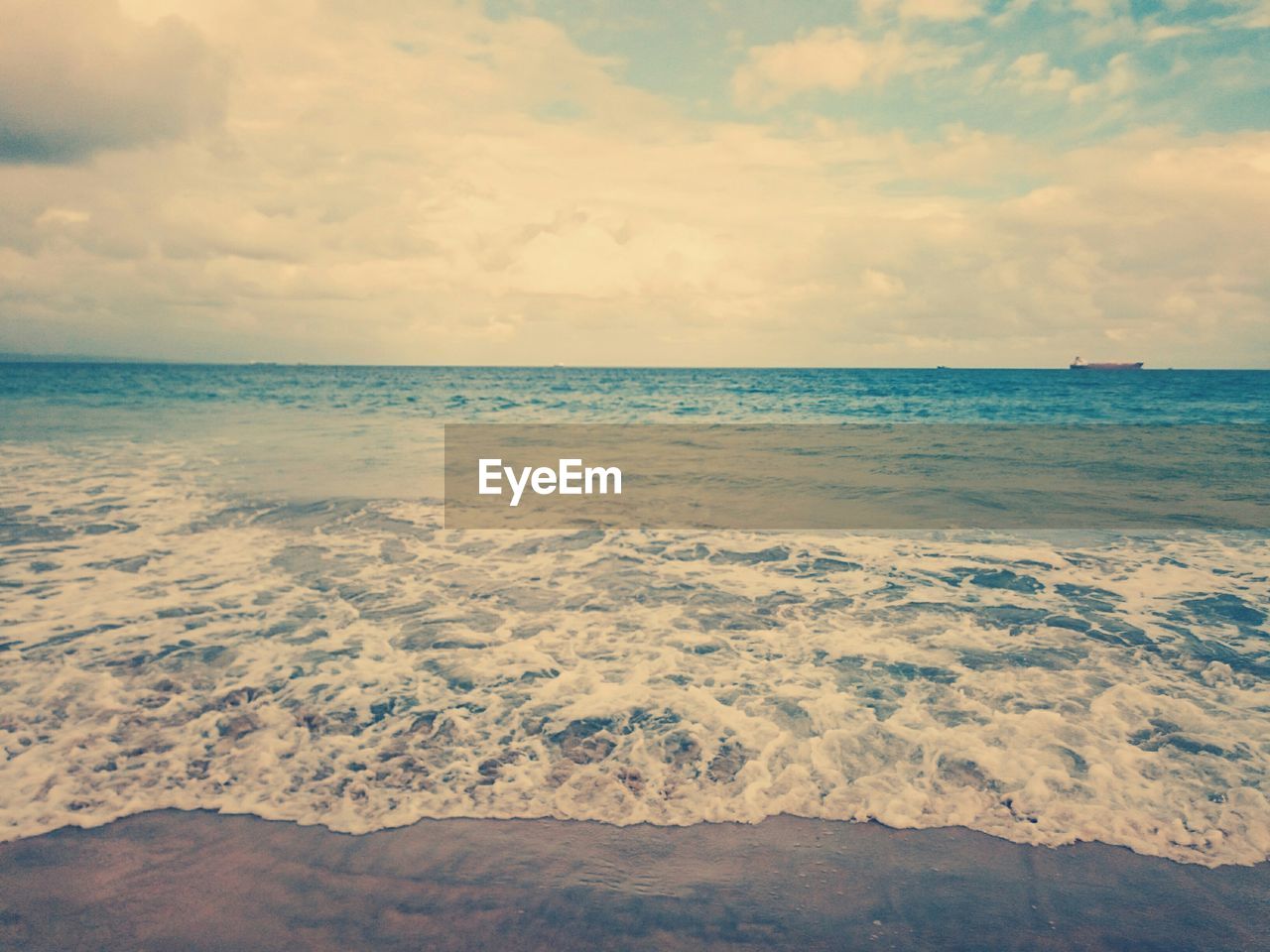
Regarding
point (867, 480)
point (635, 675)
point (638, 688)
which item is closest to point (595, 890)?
point (638, 688)

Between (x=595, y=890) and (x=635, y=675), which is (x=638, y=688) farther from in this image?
(x=595, y=890)

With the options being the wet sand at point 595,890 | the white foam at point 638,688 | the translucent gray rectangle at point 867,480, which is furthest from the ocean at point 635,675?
the translucent gray rectangle at point 867,480

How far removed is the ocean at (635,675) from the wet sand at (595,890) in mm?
195

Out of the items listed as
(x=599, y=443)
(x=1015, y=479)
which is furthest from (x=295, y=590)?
(x=599, y=443)

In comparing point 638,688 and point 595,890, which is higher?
point 638,688

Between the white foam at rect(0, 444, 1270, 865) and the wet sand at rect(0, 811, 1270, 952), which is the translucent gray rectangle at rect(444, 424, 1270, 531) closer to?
the white foam at rect(0, 444, 1270, 865)

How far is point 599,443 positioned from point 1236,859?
21630 mm

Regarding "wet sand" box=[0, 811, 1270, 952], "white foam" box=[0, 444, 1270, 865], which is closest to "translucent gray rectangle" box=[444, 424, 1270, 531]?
"white foam" box=[0, 444, 1270, 865]

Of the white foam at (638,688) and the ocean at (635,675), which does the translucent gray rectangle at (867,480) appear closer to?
the ocean at (635,675)

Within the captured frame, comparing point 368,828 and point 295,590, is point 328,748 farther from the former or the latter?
point 295,590

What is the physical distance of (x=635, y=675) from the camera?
20.6 ft

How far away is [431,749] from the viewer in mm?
5074

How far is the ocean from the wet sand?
7.7 inches

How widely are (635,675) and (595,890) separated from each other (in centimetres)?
258
